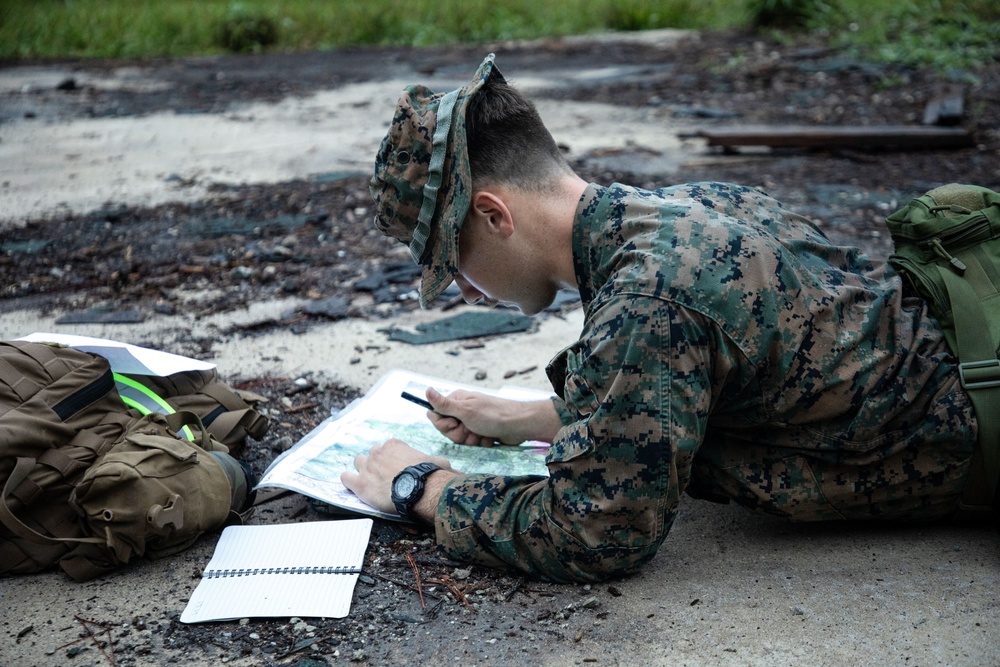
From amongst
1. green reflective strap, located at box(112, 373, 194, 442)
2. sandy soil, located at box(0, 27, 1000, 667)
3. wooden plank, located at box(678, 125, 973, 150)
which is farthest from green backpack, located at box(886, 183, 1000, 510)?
wooden plank, located at box(678, 125, 973, 150)

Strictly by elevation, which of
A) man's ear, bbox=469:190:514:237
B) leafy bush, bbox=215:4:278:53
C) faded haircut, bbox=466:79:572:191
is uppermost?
leafy bush, bbox=215:4:278:53

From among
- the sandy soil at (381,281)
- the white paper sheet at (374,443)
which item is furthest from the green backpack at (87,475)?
the white paper sheet at (374,443)

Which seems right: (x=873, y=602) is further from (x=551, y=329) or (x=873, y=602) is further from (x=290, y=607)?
(x=551, y=329)

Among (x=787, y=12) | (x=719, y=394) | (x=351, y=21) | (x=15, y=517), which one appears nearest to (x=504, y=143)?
(x=719, y=394)

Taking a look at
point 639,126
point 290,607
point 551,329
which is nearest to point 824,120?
point 639,126

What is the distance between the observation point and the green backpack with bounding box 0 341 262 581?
2.39 metres

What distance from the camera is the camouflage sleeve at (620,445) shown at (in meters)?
2.08

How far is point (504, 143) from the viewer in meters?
2.37

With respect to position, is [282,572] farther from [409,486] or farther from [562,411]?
[562,411]

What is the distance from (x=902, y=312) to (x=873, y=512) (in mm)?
525

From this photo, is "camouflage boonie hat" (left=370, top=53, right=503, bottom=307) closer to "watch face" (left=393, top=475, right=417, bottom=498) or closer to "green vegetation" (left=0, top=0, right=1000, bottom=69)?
"watch face" (left=393, top=475, right=417, bottom=498)

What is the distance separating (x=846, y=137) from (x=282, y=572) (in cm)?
576

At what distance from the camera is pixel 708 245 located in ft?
7.12

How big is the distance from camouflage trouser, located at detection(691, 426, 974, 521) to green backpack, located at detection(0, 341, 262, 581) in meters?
1.35
